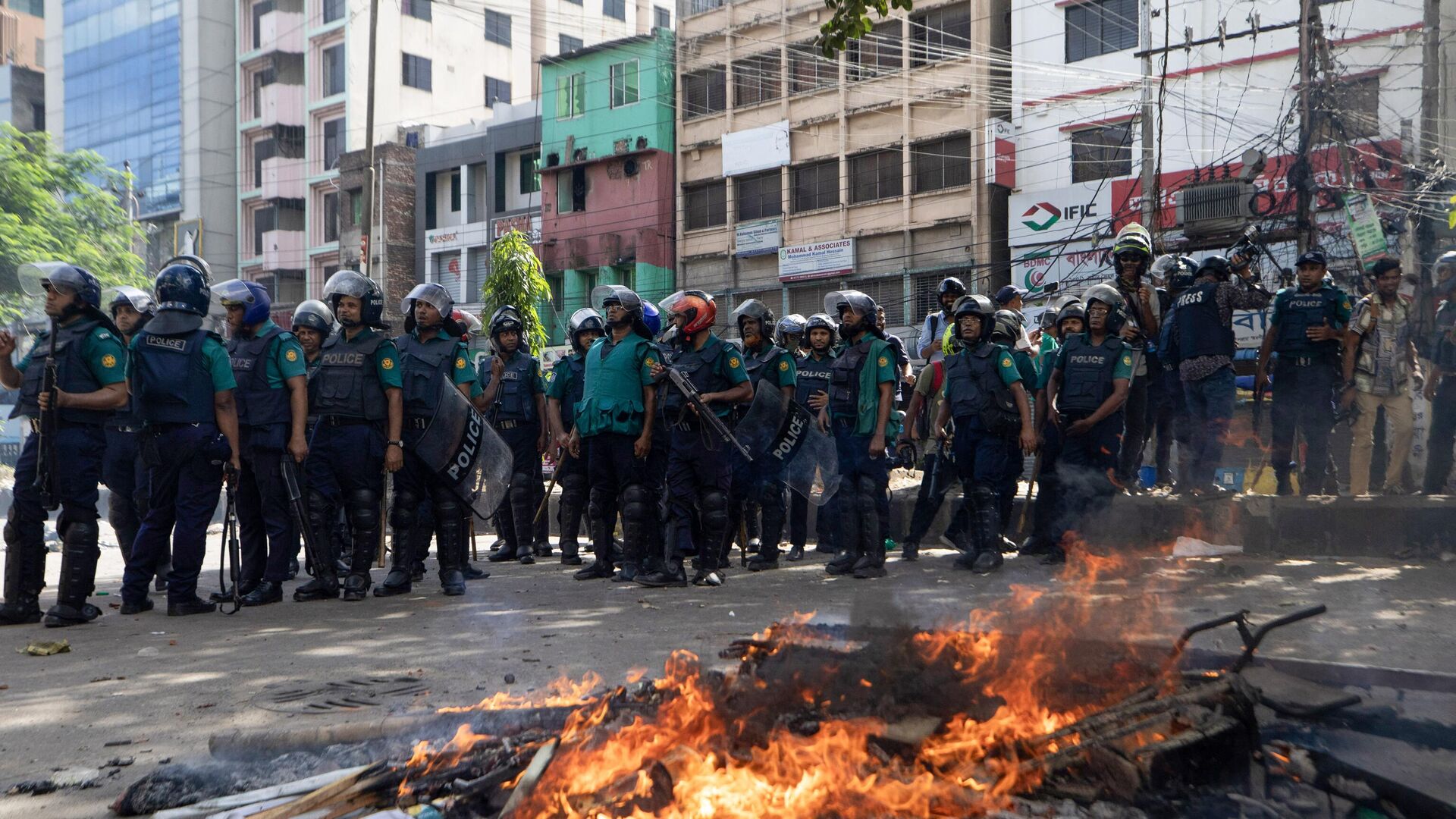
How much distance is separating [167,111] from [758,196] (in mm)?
27943

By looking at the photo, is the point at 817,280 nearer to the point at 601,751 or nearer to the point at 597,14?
the point at 597,14

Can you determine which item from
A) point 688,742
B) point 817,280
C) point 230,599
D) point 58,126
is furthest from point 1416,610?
point 58,126

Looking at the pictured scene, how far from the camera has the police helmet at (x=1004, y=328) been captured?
853cm

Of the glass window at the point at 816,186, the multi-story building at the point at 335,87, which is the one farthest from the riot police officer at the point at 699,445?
the multi-story building at the point at 335,87

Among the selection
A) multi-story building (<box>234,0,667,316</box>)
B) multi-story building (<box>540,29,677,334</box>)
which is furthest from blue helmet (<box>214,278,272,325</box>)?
multi-story building (<box>234,0,667,316</box>)

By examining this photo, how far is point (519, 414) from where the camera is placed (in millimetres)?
10062

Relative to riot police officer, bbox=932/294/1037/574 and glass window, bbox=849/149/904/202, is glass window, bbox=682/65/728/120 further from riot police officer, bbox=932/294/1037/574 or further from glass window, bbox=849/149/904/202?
riot police officer, bbox=932/294/1037/574

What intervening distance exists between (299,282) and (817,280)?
927 inches

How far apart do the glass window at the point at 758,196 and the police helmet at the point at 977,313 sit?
79.5 ft

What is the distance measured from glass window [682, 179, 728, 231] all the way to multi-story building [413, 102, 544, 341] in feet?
17.3

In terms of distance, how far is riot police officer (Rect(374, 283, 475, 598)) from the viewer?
755 cm

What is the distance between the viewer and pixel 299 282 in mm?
45500

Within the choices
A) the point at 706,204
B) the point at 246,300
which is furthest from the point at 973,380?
the point at 706,204

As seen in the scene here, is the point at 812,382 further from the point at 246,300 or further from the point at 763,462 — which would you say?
the point at 246,300
